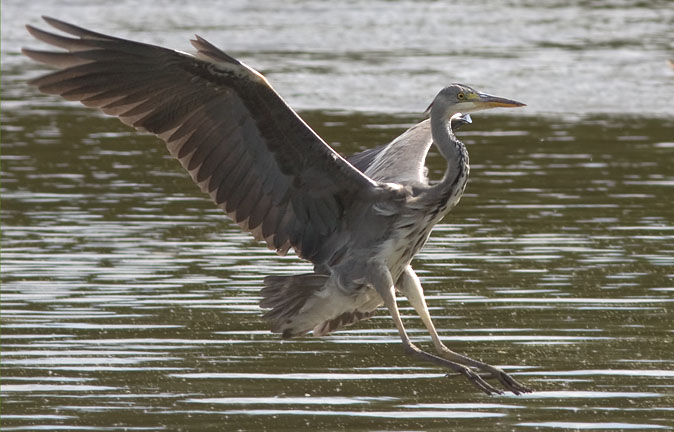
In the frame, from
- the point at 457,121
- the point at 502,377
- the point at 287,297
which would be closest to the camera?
the point at 502,377

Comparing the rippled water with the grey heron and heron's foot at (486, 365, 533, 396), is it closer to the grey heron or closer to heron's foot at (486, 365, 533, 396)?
heron's foot at (486, 365, 533, 396)

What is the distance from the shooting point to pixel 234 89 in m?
7.84

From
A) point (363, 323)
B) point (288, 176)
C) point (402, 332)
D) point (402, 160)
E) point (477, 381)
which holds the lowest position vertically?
point (363, 323)

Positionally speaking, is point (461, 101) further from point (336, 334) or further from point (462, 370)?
point (336, 334)

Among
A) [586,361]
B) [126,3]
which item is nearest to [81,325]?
[586,361]

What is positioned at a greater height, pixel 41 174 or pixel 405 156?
pixel 405 156

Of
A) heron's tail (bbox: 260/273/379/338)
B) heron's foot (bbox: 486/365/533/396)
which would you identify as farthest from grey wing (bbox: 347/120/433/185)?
heron's foot (bbox: 486/365/533/396)

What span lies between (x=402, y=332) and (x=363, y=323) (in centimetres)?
178

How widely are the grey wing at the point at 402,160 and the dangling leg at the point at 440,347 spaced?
549mm

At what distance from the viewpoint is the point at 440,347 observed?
26.2ft

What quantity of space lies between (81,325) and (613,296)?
345 cm

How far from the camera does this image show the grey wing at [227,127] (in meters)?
7.74

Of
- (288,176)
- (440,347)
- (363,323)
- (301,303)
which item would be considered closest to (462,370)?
(440,347)

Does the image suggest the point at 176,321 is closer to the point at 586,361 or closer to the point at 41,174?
the point at 586,361
